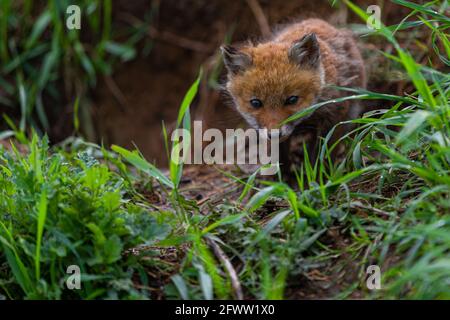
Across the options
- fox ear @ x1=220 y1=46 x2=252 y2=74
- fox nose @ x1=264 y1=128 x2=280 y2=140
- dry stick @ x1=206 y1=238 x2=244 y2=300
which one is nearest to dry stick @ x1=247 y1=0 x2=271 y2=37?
fox ear @ x1=220 y1=46 x2=252 y2=74

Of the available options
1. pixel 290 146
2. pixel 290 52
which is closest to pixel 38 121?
pixel 290 146

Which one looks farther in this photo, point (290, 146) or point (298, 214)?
point (290, 146)

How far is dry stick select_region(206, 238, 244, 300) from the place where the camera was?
2.80 meters

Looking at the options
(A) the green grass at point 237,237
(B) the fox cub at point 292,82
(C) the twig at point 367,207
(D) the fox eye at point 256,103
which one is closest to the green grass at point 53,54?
(B) the fox cub at point 292,82

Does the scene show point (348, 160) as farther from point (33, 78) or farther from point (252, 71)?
point (33, 78)

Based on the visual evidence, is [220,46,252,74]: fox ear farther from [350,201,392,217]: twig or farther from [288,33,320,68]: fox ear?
[350,201,392,217]: twig

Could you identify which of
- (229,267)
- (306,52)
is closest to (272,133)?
(306,52)

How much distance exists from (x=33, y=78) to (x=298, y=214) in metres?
4.69

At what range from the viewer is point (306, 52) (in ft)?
14.0

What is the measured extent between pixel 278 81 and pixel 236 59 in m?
0.42

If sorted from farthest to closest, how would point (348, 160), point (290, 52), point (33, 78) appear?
1. point (33, 78)
2. point (290, 52)
3. point (348, 160)

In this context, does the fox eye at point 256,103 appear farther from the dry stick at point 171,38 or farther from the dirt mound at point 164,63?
the dry stick at point 171,38
